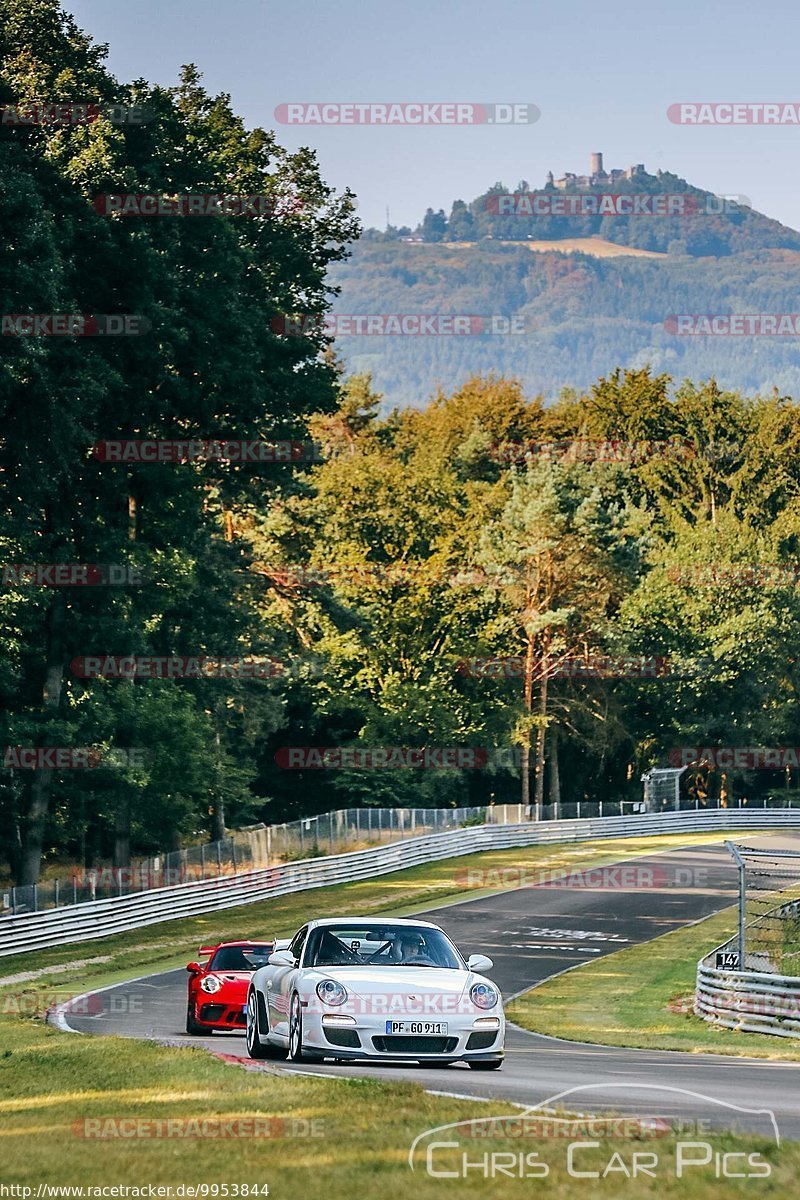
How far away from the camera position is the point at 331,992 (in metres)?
14.0

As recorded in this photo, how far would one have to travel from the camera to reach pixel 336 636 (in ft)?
265

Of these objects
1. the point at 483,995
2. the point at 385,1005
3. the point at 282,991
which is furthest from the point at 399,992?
the point at 282,991

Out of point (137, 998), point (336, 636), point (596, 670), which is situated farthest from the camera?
point (596, 670)

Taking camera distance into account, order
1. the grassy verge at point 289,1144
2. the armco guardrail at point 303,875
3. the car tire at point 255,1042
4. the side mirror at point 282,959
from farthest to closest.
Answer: the armco guardrail at point 303,875, the car tire at point 255,1042, the side mirror at point 282,959, the grassy verge at point 289,1144

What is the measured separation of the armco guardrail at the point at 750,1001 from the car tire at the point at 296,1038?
35.2ft

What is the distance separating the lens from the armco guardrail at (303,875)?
130 feet

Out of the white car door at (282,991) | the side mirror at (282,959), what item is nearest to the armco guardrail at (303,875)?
the white car door at (282,991)

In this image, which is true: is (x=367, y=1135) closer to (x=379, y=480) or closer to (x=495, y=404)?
(x=379, y=480)

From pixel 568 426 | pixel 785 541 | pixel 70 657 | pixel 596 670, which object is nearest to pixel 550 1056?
pixel 70 657

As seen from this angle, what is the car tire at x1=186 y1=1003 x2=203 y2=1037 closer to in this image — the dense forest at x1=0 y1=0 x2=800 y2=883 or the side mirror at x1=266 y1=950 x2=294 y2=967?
the side mirror at x1=266 y1=950 x2=294 y2=967

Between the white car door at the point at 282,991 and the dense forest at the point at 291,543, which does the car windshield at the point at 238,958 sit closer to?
the white car door at the point at 282,991

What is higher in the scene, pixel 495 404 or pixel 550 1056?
pixel 495 404

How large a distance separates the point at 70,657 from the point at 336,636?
118 ft

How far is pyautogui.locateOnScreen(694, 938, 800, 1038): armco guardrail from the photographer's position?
23.7 meters
